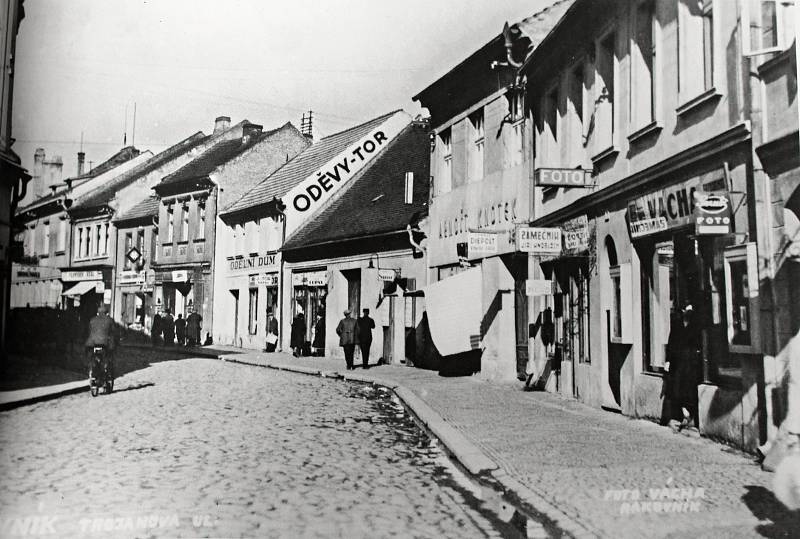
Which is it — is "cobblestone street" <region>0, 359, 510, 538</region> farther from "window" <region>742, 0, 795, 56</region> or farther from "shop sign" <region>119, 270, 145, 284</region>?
"window" <region>742, 0, 795, 56</region>

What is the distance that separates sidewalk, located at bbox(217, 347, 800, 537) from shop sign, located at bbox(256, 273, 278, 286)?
16.3 metres

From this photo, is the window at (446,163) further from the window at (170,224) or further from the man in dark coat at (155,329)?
the window at (170,224)

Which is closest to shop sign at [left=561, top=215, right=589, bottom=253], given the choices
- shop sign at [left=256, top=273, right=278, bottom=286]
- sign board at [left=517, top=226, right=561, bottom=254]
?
sign board at [left=517, top=226, right=561, bottom=254]

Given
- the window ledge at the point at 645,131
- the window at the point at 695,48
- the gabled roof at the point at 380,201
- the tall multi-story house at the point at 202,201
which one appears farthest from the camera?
the gabled roof at the point at 380,201

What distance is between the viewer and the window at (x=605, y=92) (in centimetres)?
1250

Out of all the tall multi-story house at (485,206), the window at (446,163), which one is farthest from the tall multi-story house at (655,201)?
the window at (446,163)

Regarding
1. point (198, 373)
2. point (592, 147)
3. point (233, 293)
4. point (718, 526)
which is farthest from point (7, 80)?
point (233, 293)

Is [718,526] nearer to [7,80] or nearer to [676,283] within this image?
[676,283]

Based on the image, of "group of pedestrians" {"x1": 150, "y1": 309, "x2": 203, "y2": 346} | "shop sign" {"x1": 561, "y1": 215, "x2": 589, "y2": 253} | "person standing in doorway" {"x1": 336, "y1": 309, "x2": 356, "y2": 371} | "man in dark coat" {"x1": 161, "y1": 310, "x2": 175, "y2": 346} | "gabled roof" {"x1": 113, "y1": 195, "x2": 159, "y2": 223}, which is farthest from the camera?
"person standing in doorway" {"x1": 336, "y1": 309, "x2": 356, "y2": 371}

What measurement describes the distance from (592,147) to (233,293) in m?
16.3

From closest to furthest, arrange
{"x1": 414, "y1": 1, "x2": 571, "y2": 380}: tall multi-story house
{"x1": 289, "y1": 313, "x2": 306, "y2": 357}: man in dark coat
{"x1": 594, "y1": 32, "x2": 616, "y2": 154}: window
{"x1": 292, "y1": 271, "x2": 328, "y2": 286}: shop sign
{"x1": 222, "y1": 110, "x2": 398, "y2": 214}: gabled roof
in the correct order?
{"x1": 594, "y1": 32, "x2": 616, "y2": 154}: window → {"x1": 414, "y1": 1, "x2": 571, "y2": 380}: tall multi-story house → {"x1": 289, "y1": 313, "x2": 306, "y2": 357}: man in dark coat → {"x1": 292, "y1": 271, "x2": 328, "y2": 286}: shop sign → {"x1": 222, "y1": 110, "x2": 398, "y2": 214}: gabled roof

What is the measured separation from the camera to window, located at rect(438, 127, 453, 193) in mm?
21391

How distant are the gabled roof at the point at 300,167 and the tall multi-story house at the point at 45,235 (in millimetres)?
19312

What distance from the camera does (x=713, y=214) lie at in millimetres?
8664
